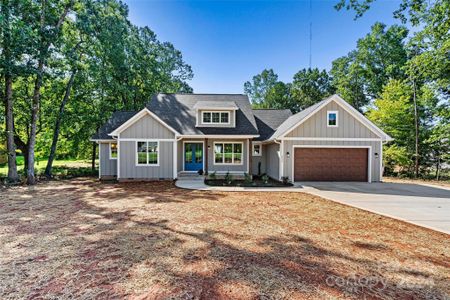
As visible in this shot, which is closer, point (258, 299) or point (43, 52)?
point (258, 299)

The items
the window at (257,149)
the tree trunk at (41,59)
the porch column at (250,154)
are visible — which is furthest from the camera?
the window at (257,149)

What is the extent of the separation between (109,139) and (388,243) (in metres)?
14.5

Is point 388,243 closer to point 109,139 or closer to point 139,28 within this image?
point 109,139

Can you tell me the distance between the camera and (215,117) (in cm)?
1518

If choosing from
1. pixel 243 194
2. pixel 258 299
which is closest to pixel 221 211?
pixel 243 194

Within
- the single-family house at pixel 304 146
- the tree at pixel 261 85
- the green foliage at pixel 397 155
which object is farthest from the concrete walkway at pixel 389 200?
the tree at pixel 261 85

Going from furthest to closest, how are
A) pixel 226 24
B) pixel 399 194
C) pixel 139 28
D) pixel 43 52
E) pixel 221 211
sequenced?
1. pixel 139 28
2. pixel 226 24
3. pixel 43 52
4. pixel 399 194
5. pixel 221 211

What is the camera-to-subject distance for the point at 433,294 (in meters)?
2.84

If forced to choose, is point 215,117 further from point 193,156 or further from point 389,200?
point 389,200

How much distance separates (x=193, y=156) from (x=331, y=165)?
28.2 feet

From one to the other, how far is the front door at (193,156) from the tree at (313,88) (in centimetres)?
2525

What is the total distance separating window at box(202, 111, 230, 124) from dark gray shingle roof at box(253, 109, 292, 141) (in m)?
2.79

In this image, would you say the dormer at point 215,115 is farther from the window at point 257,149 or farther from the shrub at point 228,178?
the shrub at point 228,178

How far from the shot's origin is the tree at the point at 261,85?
42.2 metres
